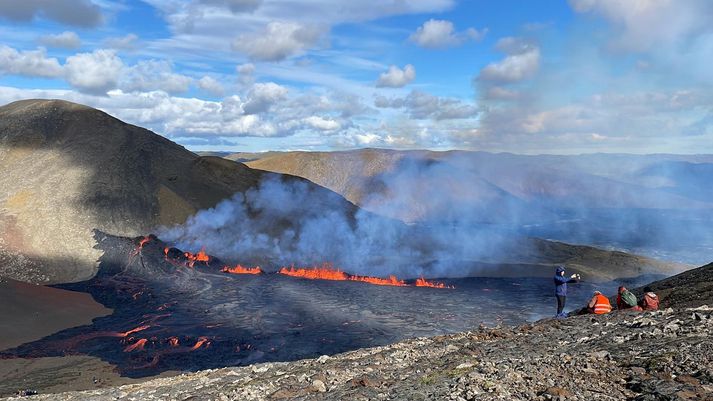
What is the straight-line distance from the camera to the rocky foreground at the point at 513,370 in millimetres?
8227

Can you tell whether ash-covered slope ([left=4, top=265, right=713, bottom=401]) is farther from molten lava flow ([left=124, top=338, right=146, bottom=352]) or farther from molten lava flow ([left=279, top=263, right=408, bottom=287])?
molten lava flow ([left=279, top=263, right=408, bottom=287])

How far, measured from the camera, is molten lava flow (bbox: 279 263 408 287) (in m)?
47.5

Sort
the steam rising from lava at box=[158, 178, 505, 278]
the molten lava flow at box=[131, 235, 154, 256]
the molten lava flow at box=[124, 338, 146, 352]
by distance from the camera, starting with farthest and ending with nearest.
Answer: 1. the steam rising from lava at box=[158, 178, 505, 278]
2. the molten lava flow at box=[131, 235, 154, 256]
3. the molten lava flow at box=[124, 338, 146, 352]

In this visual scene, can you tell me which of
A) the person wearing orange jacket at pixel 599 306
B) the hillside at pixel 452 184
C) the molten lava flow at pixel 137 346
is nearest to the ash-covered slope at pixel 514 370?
the person wearing orange jacket at pixel 599 306

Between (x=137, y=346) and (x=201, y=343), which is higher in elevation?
(x=201, y=343)

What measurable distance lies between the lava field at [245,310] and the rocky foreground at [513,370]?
12957 millimetres

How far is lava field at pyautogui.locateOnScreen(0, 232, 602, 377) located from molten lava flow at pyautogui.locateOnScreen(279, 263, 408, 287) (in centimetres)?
16

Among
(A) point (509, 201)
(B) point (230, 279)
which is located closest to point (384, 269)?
(B) point (230, 279)

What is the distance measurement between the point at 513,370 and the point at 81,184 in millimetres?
58979

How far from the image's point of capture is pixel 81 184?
188ft

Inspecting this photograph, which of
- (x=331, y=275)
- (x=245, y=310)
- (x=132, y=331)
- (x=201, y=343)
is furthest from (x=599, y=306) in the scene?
(x=331, y=275)

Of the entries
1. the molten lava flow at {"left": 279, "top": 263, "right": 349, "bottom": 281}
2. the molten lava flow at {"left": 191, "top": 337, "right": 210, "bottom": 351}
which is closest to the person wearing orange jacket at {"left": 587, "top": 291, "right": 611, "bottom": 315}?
the molten lava flow at {"left": 191, "top": 337, "right": 210, "bottom": 351}

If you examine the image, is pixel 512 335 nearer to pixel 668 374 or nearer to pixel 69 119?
pixel 668 374

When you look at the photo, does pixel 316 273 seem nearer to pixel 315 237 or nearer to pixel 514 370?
pixel 315 237
